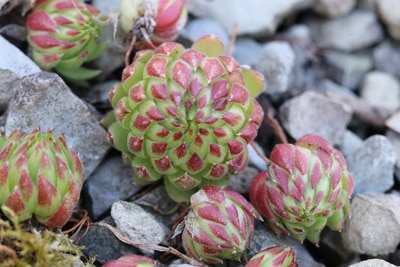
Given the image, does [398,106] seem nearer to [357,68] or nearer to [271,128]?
[357,68]

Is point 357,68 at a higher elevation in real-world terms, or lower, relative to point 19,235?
lower

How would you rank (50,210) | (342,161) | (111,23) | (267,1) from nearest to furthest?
(50,210) → (342,161) → (111,23) → (267,1)

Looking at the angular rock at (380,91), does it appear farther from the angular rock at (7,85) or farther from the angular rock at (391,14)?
the angular rock at (7,85)

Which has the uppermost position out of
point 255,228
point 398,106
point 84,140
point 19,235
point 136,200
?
point 19,235

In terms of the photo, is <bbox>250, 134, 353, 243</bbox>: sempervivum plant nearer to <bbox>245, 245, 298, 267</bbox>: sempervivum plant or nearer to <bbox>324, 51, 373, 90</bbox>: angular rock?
<bbox>245, 245, 298, 267</bbox>: sempervivum plant

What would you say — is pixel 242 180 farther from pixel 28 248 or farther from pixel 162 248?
pixel 28 248

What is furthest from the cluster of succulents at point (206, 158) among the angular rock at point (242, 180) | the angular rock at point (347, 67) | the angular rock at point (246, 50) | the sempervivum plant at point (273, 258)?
the angular rock at point (347, 67)

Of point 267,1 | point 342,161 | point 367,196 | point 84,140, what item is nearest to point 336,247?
point 367,196
